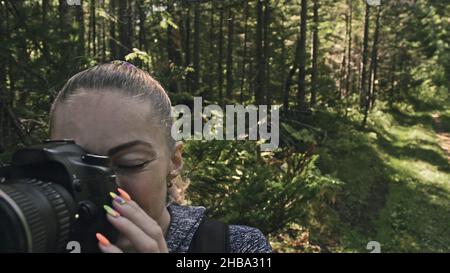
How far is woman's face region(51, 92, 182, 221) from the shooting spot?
1500mm

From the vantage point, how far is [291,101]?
1908 cm

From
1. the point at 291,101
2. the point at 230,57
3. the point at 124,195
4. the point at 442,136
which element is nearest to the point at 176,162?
the point at 124,195

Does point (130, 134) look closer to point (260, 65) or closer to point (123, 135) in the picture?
point (123, 135)

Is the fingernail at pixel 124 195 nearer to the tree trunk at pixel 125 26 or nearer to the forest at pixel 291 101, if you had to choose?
the forest at pixel 291 101

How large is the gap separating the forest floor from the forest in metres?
0.06

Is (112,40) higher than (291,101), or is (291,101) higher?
(112,40)

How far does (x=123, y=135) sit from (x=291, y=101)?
703 inches

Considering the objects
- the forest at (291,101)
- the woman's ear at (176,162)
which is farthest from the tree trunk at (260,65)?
the woman's ear at (176,162)

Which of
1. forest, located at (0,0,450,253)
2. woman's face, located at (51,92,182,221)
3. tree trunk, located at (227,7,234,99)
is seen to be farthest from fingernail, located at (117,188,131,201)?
tree trunk, located at (227,7,234,99)

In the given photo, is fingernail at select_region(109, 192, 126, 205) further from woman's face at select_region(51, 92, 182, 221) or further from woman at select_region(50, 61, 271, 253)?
woman's face at select_region(51, 92, 182, 221)
